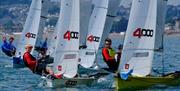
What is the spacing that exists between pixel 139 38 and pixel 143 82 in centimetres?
174

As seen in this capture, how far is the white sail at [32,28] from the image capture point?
4556 cm

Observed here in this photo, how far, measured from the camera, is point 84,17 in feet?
131

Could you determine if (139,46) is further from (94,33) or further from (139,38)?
(94,33)

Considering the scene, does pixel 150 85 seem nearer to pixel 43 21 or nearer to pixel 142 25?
pixel 142 25

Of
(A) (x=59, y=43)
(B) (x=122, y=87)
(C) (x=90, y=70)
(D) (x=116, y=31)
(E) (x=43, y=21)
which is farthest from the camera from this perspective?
(D) (x=116, y=31)

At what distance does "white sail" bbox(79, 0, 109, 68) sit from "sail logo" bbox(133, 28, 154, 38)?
894 centimetres

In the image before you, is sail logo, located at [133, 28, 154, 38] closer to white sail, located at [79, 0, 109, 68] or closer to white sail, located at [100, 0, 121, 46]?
white sail, located at [79, 0, 109, 68]

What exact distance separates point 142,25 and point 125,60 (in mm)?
1487

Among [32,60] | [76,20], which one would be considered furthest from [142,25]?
[32,60]

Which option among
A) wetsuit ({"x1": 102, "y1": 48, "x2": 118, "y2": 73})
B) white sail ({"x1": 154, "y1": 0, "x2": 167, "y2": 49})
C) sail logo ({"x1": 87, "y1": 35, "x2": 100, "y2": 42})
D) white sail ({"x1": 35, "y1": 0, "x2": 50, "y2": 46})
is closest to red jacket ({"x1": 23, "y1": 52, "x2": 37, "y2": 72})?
wetsuit ({"x1": 102, "y1": 48, "x2": 118, "y2": 73})

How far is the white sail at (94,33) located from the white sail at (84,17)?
0.35 metres

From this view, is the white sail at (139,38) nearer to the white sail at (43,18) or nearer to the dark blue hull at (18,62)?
the dark blue hull at (18,62)

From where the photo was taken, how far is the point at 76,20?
102 feet

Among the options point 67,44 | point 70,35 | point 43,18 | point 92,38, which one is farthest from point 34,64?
point 43,18
